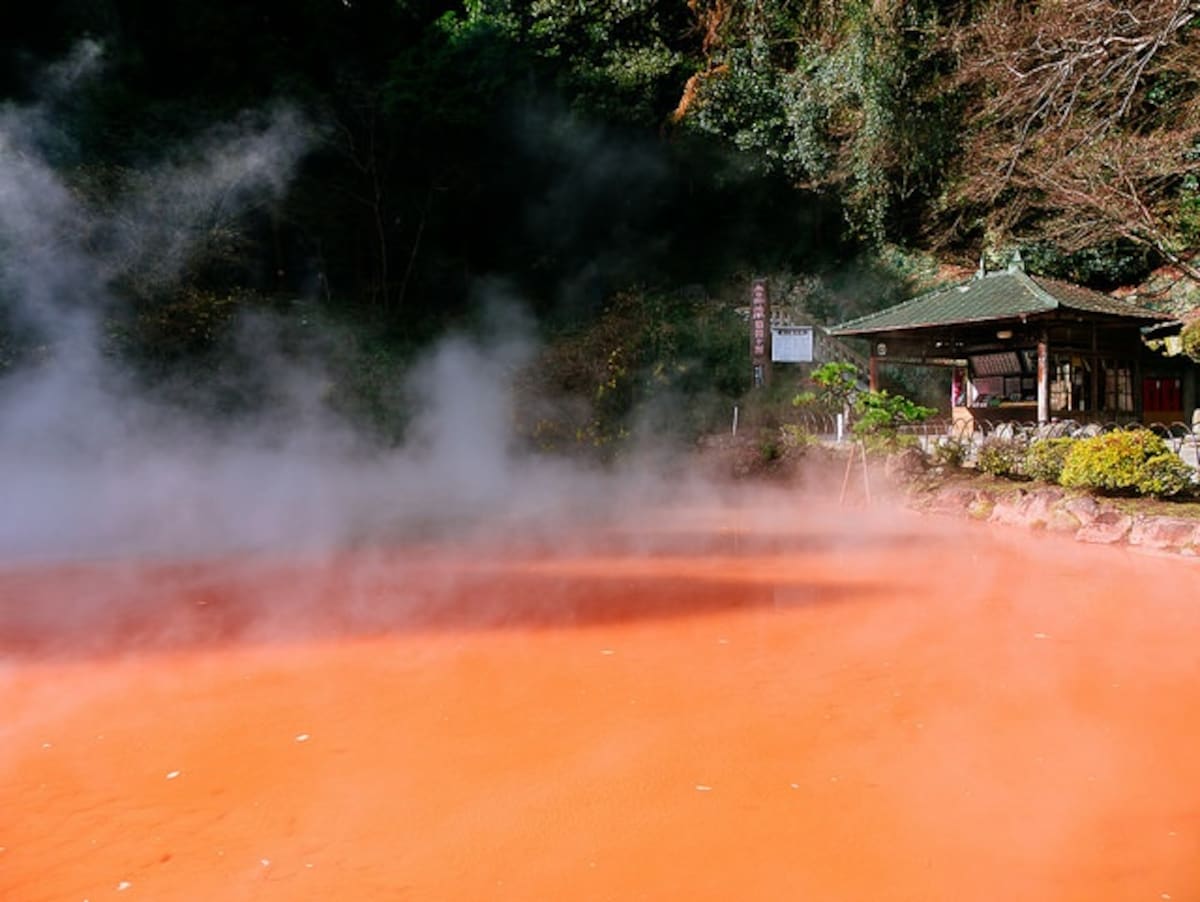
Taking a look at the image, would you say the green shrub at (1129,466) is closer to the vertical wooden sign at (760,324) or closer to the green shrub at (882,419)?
the green shrub at (882,419)

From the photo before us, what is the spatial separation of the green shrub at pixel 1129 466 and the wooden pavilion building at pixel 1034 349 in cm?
395

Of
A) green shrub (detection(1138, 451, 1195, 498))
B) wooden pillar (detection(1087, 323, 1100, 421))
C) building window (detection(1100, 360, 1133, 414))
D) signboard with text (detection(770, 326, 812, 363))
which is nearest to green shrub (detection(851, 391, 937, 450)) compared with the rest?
signboard with text (detection(770, 326, 812, 363))

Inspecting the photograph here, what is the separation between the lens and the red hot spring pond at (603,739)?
2.09 metres

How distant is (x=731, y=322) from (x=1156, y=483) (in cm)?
934

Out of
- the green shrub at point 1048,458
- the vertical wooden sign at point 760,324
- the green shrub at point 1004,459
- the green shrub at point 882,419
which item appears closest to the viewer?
the green shrub at point 1048,458

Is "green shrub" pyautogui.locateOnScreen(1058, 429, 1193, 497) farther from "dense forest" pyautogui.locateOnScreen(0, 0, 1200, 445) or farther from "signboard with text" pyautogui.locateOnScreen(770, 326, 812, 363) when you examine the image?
"dense forest" pyautogui.locateOnScreen(0, 0, 1200, 445)

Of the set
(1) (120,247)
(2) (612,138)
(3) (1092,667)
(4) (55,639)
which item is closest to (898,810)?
(3) (1092,667)

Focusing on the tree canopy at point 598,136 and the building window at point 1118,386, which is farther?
the tree canopy at point 598,136

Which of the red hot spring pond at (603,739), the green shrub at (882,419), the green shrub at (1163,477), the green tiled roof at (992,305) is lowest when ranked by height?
the red hot spring pond at (603,739)

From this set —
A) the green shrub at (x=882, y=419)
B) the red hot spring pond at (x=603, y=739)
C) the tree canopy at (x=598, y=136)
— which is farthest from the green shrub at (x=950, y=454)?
the tree canopy at (x=598, y=136)

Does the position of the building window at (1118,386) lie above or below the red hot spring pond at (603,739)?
above

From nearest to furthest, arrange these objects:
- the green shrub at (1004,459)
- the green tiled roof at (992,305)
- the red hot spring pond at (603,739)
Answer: the red hot spring pond at (603,739) < the green shrub at (1004,459) < the green tiled roof at (992,305)

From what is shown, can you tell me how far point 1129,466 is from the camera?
701cm

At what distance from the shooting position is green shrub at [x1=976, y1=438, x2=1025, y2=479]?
854 centimetres
